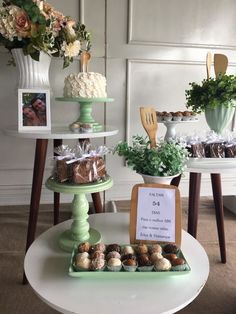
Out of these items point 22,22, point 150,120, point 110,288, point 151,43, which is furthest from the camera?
point 151,43

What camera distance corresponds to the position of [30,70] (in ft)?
3.89

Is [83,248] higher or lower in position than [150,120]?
lower

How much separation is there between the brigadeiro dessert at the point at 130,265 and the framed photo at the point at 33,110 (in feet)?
2.19

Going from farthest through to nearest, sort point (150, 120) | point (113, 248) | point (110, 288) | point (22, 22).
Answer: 1. point (22, 22)
2. point (150, 120)
3. point (113, 248)
4. point (110, 288)

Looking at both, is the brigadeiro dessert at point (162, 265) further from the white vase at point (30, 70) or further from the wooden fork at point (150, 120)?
the white vase at point (30, 70)

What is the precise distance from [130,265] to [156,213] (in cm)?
15

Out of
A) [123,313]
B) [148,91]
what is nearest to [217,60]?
[148,91]

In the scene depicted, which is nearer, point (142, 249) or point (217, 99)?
point (142, 249)

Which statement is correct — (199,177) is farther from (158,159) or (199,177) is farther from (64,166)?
(64,166)

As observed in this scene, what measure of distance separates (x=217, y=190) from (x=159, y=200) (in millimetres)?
640

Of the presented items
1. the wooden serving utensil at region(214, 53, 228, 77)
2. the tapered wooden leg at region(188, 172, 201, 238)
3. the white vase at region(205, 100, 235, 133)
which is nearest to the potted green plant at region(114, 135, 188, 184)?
the tapered wooden leg at region(188, 172, 201, 238)

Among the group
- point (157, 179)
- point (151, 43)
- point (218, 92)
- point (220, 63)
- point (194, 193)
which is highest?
point (151, 43)

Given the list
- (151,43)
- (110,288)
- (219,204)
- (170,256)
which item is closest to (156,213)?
(170,256)

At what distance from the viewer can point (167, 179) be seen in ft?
2.53
